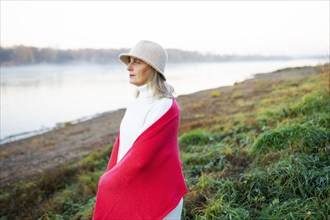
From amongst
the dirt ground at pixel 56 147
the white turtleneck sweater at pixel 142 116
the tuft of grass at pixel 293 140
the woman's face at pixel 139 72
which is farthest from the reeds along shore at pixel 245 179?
the dirt ground at pixel 56 147

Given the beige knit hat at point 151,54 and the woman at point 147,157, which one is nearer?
the woman at point 147,157

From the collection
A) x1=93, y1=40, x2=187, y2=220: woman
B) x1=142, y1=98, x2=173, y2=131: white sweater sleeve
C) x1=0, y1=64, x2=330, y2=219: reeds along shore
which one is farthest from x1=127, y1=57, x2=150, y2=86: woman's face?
x1=0, y1=64, x2=330, y2=219: reeds along shore

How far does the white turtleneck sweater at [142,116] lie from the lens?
2.04 metres

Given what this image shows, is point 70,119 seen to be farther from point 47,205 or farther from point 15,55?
point 15,55

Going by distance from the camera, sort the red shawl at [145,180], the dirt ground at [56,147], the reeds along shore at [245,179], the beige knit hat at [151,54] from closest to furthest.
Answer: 1. the red shawl at [145,180]
2. the beige knit hat at [151,54]
3. the reeds along shore at [245,179]
4. the dirt ground at [56,147]

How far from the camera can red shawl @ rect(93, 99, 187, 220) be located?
6.48ft

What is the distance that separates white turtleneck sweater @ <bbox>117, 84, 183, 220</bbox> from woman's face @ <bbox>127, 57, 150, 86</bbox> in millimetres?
49

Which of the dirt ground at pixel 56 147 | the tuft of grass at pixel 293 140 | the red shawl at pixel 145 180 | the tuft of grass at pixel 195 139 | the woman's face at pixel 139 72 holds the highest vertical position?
the woman's face at pixel 139 72

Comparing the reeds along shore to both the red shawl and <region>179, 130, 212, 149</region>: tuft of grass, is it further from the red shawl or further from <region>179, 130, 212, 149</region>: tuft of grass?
the red shawl

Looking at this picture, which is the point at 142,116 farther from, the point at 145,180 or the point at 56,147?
the point at 56,147

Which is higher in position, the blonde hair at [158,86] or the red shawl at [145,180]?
the blonde hair at [158,86]

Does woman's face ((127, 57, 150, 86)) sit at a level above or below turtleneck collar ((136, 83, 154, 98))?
above

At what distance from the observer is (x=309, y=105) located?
6.21 meters

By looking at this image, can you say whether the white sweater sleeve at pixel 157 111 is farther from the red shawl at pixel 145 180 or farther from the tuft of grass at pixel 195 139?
the tuft of grass at pixel 195 139
